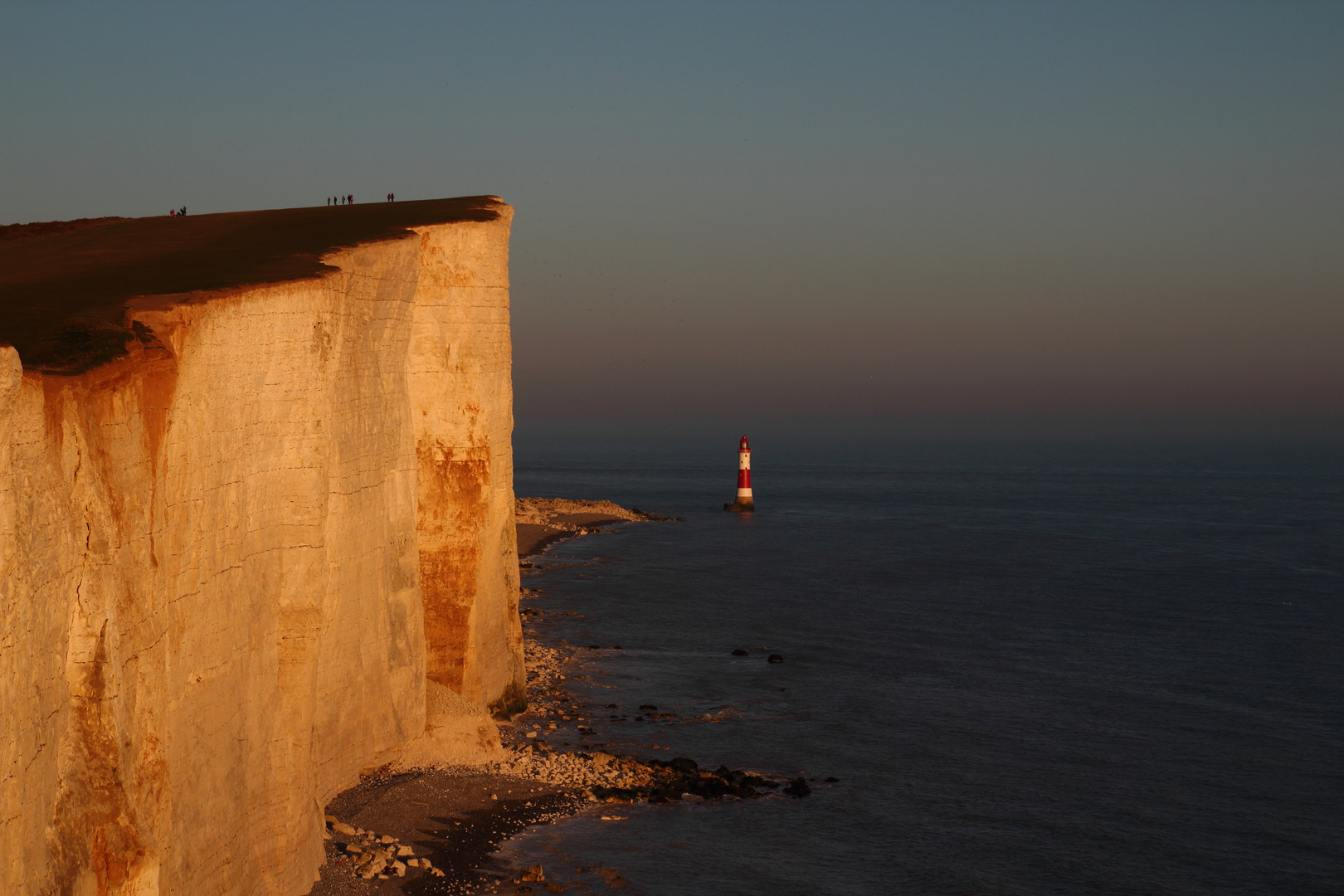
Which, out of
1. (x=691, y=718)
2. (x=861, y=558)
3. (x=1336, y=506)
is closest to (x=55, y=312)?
(x=691, y=718)

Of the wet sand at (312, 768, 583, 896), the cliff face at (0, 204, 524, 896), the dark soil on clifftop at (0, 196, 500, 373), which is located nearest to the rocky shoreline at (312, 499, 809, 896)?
the wet sand at (312, 768, 583, 896)

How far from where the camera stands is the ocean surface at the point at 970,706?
1828 cm

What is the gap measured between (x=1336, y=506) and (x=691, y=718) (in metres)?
90.8

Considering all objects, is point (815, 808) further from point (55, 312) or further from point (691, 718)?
point (55, 312)

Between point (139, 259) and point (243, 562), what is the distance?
8267 millimetres

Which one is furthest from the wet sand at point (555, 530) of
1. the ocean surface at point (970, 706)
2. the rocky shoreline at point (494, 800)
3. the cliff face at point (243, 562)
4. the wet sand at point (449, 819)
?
the wet sand at point (449, 819)

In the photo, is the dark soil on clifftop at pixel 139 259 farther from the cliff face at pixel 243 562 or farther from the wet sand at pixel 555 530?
the wet sand at pixel 555 530

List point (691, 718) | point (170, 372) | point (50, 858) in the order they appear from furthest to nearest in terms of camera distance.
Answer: point (691, 718), point (170, 372), point (50, 858)

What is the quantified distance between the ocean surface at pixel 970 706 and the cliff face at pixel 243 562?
463cm

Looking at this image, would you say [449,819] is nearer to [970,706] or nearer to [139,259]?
[139,259]

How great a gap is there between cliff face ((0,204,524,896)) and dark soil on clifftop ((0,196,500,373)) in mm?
477

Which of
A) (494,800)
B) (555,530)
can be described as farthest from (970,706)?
(555,530)

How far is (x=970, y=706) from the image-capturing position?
28.5 meters

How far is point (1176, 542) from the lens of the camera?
220ft
